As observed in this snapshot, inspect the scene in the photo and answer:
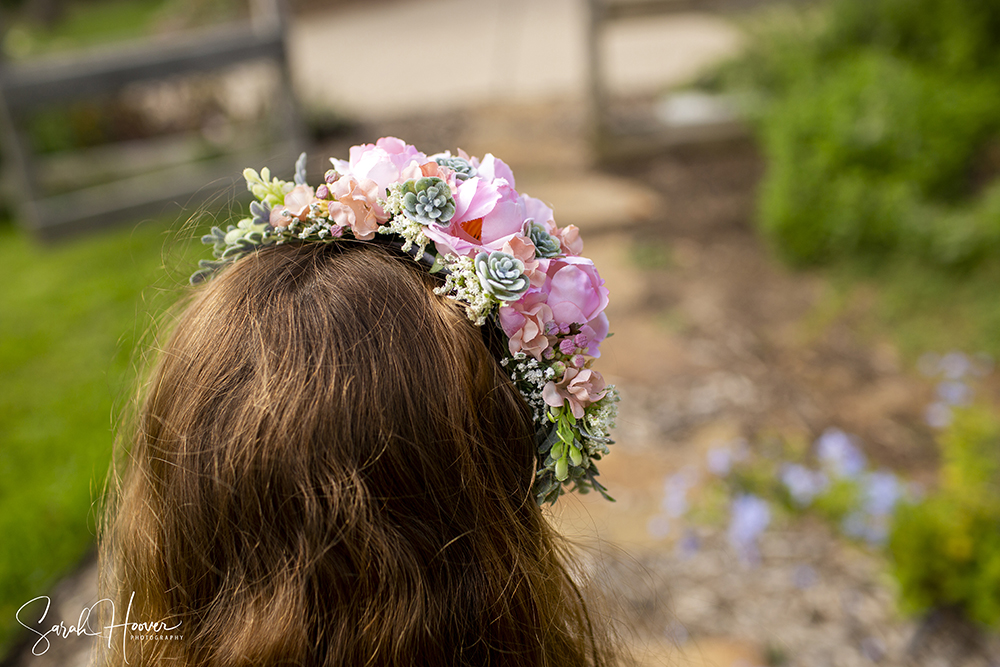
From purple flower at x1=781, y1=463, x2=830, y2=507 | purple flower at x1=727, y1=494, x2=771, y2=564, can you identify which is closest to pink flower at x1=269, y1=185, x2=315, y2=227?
purple flower at x1=727, y1=494, x2=771, y2=564

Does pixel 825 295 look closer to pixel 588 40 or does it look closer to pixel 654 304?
pixel 654 304

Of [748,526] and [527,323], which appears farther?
[748,526]

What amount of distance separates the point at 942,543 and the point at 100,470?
2866mm

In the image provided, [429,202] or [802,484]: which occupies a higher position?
[429,202]

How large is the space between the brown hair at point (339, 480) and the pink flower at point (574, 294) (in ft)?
0.41

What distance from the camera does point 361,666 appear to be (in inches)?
40.9

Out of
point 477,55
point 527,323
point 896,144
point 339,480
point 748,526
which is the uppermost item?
point 527,323

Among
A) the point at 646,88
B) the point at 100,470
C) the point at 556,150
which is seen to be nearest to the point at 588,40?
the point at 556,150

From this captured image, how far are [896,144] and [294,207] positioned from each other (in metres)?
3.92

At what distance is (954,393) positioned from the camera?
2.68m

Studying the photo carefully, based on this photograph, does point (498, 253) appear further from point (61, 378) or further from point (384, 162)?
point (61, 378)

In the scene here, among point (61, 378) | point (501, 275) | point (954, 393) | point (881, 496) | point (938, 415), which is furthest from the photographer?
point (61, 378)

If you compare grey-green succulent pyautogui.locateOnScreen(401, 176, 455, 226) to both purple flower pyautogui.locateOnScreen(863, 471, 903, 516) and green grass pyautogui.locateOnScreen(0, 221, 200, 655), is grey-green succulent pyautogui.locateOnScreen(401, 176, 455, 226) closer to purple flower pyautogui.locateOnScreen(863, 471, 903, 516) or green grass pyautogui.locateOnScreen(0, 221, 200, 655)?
green grass pyautogui.locateOnScreen(0, 221, 200, 655)

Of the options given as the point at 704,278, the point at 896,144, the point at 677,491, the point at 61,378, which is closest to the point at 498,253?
the point at 677,491
